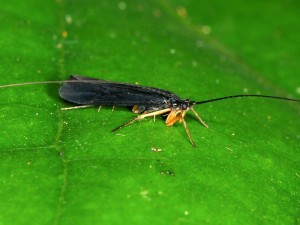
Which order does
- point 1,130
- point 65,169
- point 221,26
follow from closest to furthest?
point 65,169, point 1,130, point 221,26

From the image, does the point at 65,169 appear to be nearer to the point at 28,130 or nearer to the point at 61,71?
the point at 28,130

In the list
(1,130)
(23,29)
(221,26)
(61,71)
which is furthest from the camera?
(221,26)

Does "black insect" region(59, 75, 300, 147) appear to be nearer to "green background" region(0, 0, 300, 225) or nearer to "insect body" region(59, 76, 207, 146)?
"insect body" region(59, 76, 207, 146)

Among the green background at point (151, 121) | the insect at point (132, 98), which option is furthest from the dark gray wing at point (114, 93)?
the green background at point (151, 121)

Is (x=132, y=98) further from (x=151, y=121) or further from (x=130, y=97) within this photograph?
(x=151, y=121)

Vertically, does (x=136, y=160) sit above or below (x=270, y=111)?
below

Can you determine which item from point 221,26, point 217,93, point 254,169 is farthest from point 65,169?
point 221,26

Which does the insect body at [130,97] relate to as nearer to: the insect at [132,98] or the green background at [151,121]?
the insect at [132,98]

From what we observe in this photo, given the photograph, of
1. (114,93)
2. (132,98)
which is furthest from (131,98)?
(114,93)
